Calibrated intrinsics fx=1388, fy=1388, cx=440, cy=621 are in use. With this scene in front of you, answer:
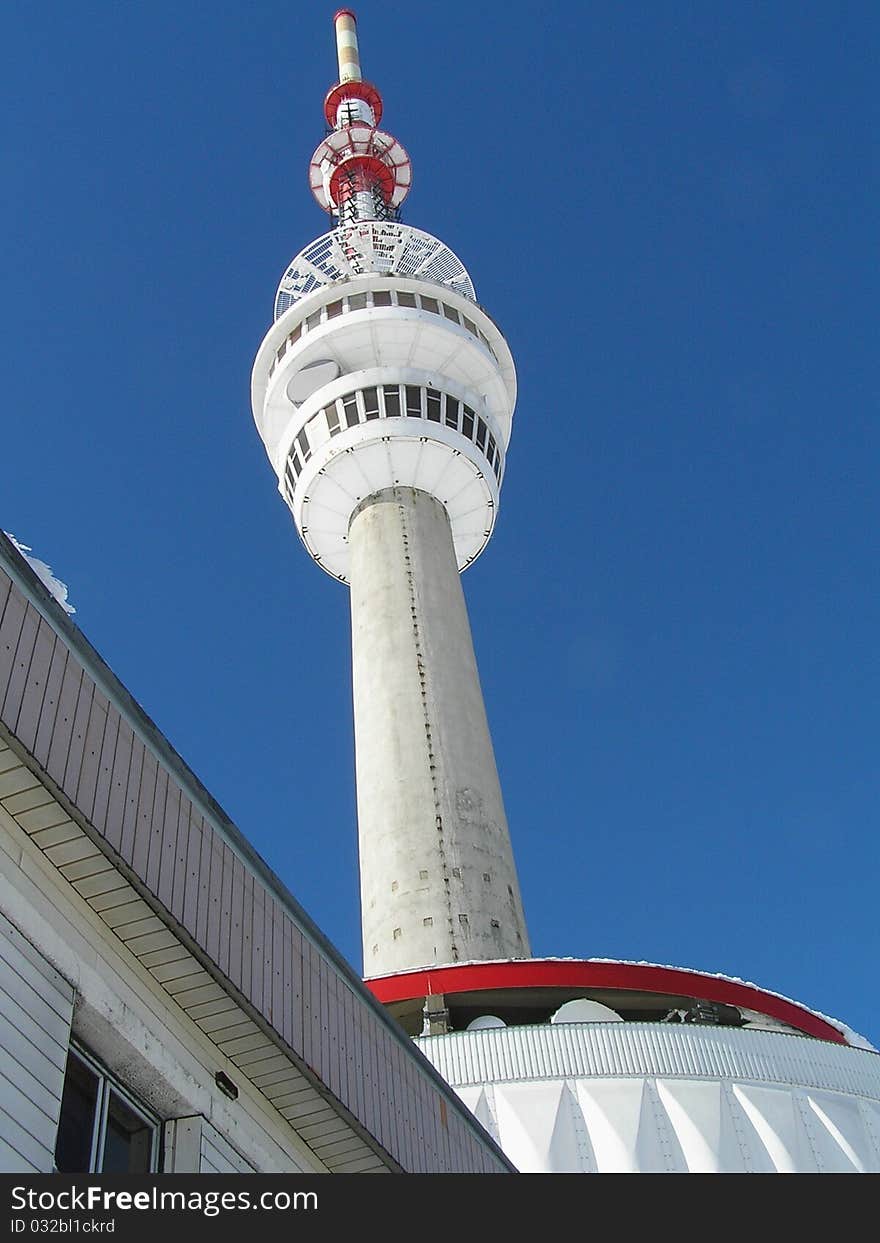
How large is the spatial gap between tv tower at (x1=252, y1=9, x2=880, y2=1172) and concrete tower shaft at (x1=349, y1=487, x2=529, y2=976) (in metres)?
0.07

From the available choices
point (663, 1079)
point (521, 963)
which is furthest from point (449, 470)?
point (663, 1079)

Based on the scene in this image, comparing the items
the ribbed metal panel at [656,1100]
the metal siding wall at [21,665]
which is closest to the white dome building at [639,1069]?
the ribbed metal panel at [656,1100]

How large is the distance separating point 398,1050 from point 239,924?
3.36m

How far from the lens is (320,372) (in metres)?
51.2

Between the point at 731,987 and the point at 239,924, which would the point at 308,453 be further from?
the point at 239,924

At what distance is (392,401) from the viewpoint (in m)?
49.4

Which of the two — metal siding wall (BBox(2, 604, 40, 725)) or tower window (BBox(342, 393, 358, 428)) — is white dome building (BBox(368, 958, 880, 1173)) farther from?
tower window (BBox(342, 393, 358, 428))

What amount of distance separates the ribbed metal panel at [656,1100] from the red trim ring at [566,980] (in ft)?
4.45

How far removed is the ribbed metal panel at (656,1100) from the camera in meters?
26.2

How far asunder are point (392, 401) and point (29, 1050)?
41.0m

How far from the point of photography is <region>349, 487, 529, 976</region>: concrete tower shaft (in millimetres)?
36125

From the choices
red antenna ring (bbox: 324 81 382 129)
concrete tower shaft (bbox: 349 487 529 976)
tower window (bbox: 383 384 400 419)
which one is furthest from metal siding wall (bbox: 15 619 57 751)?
red antenna ring (bbox: 324 81 382 129)

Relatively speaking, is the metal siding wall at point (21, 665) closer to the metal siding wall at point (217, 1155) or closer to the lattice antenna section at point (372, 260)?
the metal siding wall at point (217, 1155)

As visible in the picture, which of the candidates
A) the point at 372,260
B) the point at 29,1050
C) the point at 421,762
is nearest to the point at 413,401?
the point at 372,260
